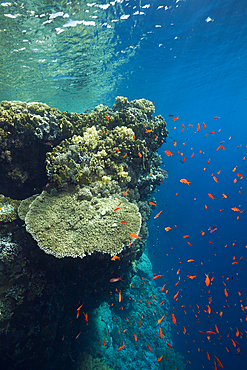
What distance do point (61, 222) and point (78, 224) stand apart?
0.50 meters

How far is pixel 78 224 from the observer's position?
4.44m

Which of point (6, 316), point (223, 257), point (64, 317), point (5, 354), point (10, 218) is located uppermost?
point (10, 218)

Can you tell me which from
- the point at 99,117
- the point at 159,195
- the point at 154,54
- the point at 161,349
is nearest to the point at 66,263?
the point at 99,117

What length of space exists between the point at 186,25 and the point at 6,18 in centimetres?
1396

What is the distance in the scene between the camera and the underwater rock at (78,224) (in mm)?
4102

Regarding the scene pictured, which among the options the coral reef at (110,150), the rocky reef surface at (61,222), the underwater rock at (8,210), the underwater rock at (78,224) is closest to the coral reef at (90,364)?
the rocky reef surface at (61,222)

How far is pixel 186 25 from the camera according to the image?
1418 cm

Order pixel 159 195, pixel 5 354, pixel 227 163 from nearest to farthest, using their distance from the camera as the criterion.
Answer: pixel 5 354
pixel 159 195
pixel 227 163

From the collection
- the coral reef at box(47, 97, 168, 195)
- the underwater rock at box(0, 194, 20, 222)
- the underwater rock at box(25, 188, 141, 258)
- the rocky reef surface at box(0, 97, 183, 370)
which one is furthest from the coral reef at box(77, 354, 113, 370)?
the coral reef at box(47, 97, 168, 195)

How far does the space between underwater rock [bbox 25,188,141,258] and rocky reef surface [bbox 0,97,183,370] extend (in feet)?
0.08

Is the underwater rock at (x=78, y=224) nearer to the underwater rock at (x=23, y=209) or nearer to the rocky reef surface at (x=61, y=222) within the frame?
the rocky reef surface at (x=61, y=222)

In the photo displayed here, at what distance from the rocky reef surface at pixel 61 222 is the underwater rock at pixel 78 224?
0.02m

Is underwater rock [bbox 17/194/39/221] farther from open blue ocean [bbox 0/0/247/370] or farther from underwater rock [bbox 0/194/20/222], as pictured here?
open blue ocean [bbox 0/0/247/370]

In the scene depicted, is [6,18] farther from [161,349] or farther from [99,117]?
[161,349]
